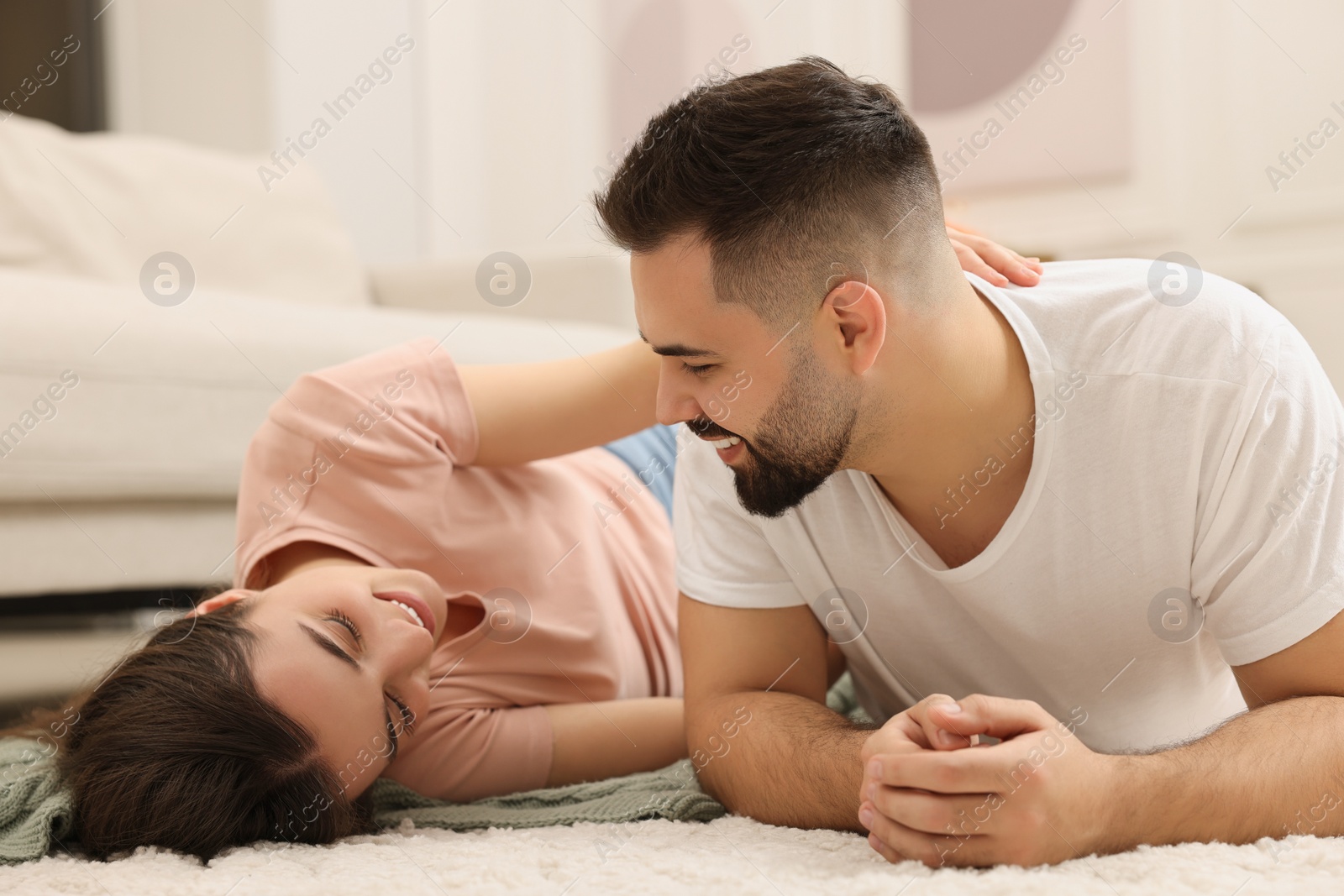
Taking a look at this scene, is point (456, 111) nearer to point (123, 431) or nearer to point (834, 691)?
point (123, 431)

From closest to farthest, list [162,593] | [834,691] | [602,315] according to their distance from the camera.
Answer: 1. [834,691]
2. [162,593]
3. [602,315]

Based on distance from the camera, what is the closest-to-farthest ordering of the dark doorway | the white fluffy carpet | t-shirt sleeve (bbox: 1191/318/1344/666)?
the white fluffy carpet < t-shirt sleeve (bbox: 1191/318/1344/666) < the dark doorway

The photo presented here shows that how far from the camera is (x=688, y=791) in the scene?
A: 3.38 feet

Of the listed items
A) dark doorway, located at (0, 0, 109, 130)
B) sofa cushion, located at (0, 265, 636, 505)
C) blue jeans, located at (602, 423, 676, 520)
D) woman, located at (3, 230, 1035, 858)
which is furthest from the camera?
dark doorway, located at (0, 0, 109, 130)

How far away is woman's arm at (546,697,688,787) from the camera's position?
1204mm

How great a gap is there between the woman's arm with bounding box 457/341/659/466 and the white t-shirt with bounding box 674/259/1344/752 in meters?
0.11

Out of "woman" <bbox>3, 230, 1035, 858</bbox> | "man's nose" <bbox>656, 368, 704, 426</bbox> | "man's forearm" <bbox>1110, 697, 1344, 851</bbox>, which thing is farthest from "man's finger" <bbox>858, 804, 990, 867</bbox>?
"woman" <bbox>3, 230, 1035, 858</bbox>

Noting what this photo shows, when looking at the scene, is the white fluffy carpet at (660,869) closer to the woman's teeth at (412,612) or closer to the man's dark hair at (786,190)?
the woman's teeth at (412,612)

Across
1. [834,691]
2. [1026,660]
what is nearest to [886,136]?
[1026,660]

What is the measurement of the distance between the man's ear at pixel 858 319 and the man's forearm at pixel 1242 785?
377mm

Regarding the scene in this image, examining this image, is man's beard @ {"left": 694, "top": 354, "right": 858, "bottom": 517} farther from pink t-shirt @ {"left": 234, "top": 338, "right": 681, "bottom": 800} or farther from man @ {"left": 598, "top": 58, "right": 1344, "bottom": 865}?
pink t-shirt @ {"left": 234, "top": 338, "right": 681, "bottom": 800}

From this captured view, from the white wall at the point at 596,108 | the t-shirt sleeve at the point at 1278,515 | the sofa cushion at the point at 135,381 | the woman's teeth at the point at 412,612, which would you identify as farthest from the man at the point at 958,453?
the white wall at the point at 596,108

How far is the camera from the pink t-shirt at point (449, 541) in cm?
118

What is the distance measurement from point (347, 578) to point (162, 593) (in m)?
0.69
